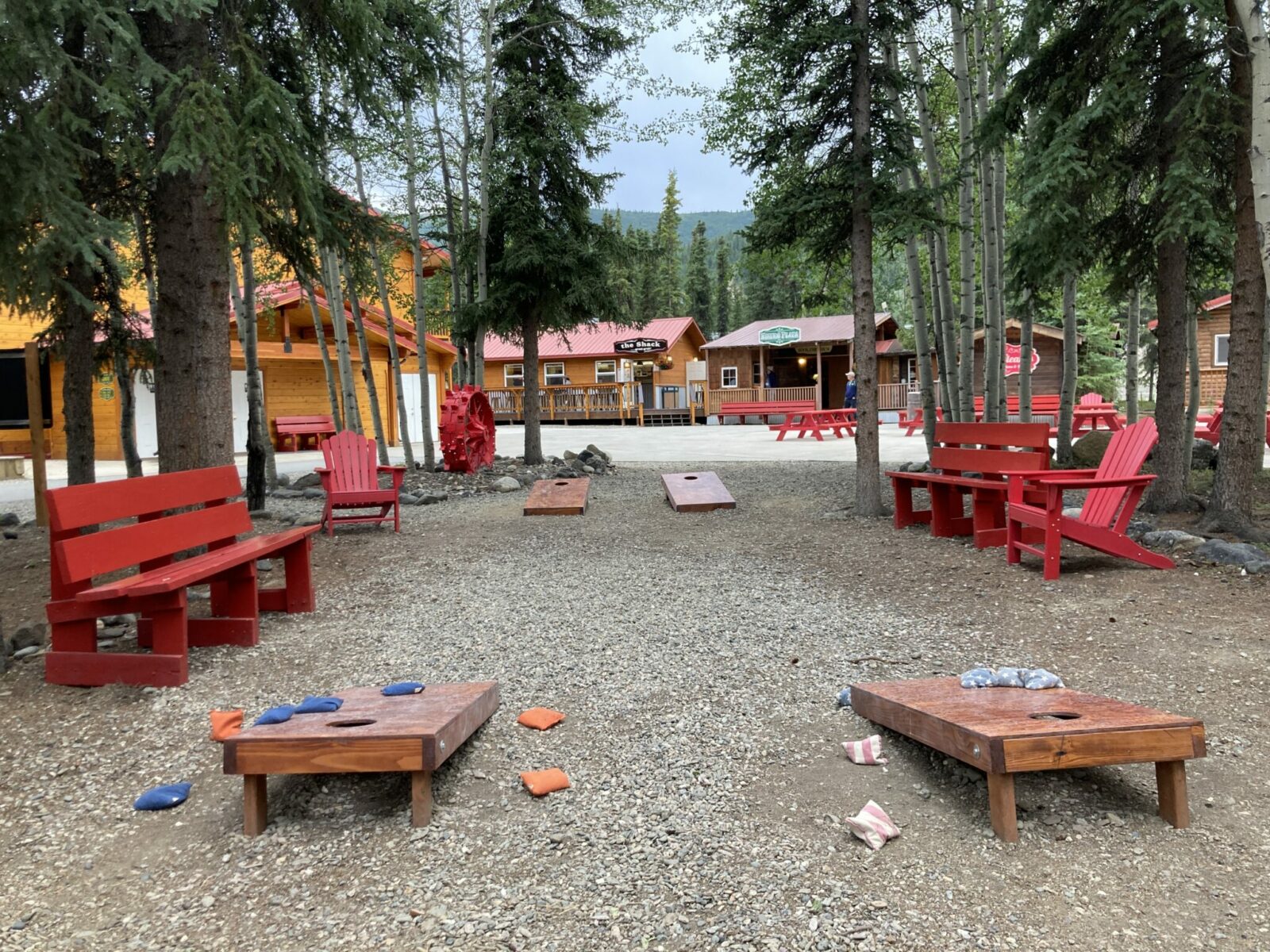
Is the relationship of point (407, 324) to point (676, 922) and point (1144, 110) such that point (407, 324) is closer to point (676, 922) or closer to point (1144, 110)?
point (1144, 110)

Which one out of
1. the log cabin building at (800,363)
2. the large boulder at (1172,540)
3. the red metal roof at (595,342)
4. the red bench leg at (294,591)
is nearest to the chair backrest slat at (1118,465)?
the large boulder at (1172,540)

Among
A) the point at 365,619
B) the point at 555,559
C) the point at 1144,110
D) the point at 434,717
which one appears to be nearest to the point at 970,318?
the point at 1144,110

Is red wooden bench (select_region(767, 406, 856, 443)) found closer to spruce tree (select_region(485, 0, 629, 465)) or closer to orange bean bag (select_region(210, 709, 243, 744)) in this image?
spruce tree (select_region(485, 0, 629, 465))

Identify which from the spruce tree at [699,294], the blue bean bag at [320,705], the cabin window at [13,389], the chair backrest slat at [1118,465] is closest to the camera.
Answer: the blue bean bag at [320,705]

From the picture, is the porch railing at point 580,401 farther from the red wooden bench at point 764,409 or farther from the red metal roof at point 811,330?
the red metal roof at point 811,330

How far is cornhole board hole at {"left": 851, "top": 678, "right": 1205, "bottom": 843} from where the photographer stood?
2.49 m

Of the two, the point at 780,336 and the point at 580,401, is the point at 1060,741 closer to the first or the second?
the point at 780,336

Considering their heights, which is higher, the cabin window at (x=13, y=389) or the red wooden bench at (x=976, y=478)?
the cabin window at (x=13, y=389)

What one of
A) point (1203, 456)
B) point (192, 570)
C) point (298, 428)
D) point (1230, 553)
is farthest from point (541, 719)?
point (298, 428)

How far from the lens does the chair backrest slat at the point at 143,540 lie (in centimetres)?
360

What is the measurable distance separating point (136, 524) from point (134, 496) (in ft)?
0.75

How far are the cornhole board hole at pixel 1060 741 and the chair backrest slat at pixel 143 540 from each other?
11.2 ft

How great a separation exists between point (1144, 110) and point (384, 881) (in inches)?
355

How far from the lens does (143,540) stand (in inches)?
162
